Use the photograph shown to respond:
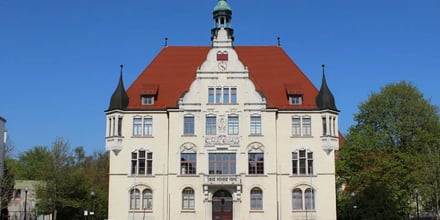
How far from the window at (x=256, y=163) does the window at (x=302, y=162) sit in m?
2.97

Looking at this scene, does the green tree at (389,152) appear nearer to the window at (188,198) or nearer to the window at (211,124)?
the window at (211,124)

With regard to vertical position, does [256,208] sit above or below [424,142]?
below

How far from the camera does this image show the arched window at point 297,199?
45.5 m

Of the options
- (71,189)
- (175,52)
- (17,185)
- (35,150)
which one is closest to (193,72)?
(175,52)

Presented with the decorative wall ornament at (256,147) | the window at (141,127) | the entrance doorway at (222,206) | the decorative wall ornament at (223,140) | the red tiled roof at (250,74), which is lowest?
the entrance doorway at (222,206)

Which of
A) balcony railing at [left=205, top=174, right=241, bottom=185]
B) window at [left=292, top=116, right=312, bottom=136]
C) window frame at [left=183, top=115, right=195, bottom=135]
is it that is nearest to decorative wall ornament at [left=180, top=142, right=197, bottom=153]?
window frame at [left=183, top=115, right=195, bottom=135]

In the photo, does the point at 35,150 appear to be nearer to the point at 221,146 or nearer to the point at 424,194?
the point at 221,146

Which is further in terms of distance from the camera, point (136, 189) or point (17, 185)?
point (17, 185)

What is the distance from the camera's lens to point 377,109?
55281 mm

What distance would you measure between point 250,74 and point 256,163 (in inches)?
365

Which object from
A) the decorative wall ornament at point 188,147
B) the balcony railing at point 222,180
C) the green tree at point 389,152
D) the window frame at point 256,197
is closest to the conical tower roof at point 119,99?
the decorative wall ornament at point 188,147

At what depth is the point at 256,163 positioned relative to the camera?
150ft

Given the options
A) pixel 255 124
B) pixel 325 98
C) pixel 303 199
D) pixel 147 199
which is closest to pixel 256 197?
pixel 303 199

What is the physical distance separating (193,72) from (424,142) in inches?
961
